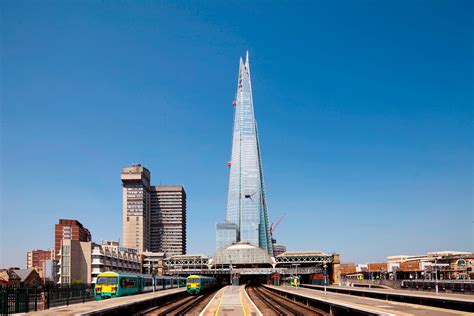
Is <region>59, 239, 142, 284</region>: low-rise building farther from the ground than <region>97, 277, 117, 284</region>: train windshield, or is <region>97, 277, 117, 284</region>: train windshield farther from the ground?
<region>97, 277, 117, 284</region>: train windshield

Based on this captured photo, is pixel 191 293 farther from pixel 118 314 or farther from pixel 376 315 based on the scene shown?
pixel 376 315

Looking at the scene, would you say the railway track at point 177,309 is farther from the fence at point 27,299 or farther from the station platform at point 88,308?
the fence at point 27,299

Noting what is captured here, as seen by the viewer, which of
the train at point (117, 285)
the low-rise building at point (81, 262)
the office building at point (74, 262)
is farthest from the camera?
the low-rise building at point (81, 262)

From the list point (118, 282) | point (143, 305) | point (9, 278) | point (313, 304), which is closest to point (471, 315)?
point (313, 304)

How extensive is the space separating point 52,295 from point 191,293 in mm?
44071

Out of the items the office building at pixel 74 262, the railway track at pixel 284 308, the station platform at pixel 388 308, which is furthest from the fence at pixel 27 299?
the office building at pixel 74 262

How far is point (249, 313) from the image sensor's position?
43750 mm

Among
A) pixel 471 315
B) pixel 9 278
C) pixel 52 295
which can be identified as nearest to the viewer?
pixel 471 315

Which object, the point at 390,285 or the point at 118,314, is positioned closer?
the point at 118,314

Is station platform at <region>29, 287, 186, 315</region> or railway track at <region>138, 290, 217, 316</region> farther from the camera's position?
railway track at <region>138, 290, 217, 316</region>

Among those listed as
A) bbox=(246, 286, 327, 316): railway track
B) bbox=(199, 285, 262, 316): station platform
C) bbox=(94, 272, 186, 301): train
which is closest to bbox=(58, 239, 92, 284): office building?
bbox=(94, 272, 186, 301): train

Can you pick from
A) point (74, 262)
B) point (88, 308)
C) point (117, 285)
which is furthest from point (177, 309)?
point (74, 262)

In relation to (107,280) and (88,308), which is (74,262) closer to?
(107,280)

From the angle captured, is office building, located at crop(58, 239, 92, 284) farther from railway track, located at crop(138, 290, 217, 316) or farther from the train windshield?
railway track, located at crop(138, 290, 217, 316)
